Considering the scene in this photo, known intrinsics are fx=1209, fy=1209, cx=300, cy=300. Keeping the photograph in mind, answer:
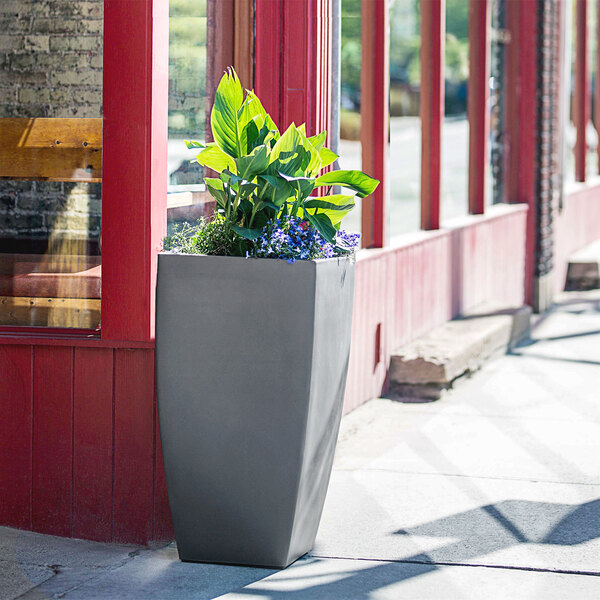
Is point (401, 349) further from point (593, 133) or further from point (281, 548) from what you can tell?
point (593, 133)

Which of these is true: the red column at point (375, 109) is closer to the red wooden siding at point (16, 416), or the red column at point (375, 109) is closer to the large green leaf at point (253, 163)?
the red wooden siding at point (16, 416)

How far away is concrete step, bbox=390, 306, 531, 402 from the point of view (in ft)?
23.2

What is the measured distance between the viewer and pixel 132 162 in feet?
14.3

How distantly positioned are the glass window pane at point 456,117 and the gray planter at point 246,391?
4.92 meters

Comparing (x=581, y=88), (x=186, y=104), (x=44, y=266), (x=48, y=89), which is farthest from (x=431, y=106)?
(x=581, y=88)

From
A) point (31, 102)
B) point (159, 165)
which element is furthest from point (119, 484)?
point (31, 102)

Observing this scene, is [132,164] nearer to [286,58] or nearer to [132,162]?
[132,162]

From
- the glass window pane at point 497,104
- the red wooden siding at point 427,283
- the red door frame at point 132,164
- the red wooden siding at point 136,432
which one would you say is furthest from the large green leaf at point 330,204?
the glass window pane at point 497,104

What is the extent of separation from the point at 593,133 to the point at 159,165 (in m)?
14.2

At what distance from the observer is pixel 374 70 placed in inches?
280

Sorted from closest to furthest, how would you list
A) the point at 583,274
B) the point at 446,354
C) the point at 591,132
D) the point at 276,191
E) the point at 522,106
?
the point at 276,191
the point at 446,354
the point at 522,106
the point at 583,274
the point at 591,132

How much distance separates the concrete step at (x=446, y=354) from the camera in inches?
278

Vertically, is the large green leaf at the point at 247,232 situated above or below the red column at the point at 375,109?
below

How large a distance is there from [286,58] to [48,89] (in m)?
1.12
